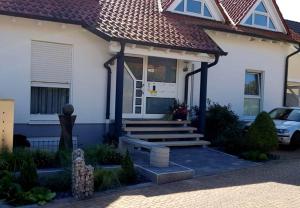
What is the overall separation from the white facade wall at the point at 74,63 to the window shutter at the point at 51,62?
0.13m

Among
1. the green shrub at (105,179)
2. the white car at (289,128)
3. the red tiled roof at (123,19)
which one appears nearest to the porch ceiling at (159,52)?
the red tiled roof at (123,19)

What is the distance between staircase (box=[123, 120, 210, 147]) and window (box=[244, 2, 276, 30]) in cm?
614

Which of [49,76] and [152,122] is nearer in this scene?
[49,76]

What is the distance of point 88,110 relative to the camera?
1280 cm

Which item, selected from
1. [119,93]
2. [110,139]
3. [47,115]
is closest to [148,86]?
[119,93]

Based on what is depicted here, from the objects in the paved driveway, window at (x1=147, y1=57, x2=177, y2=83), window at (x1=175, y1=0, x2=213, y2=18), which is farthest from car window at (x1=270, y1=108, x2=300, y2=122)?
the paved driveway

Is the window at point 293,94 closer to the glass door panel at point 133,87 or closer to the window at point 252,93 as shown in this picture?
the window at point 252,93

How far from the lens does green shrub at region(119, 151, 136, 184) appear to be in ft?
28.6

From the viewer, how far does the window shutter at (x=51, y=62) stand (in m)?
11.9

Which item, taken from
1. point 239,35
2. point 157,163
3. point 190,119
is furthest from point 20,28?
point 239,35

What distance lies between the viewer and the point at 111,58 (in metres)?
12.7

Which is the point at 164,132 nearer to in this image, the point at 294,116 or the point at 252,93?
the point at 294,116

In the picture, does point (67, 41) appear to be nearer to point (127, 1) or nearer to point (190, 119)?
point (127, 1)

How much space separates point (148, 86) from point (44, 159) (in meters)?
5.61
